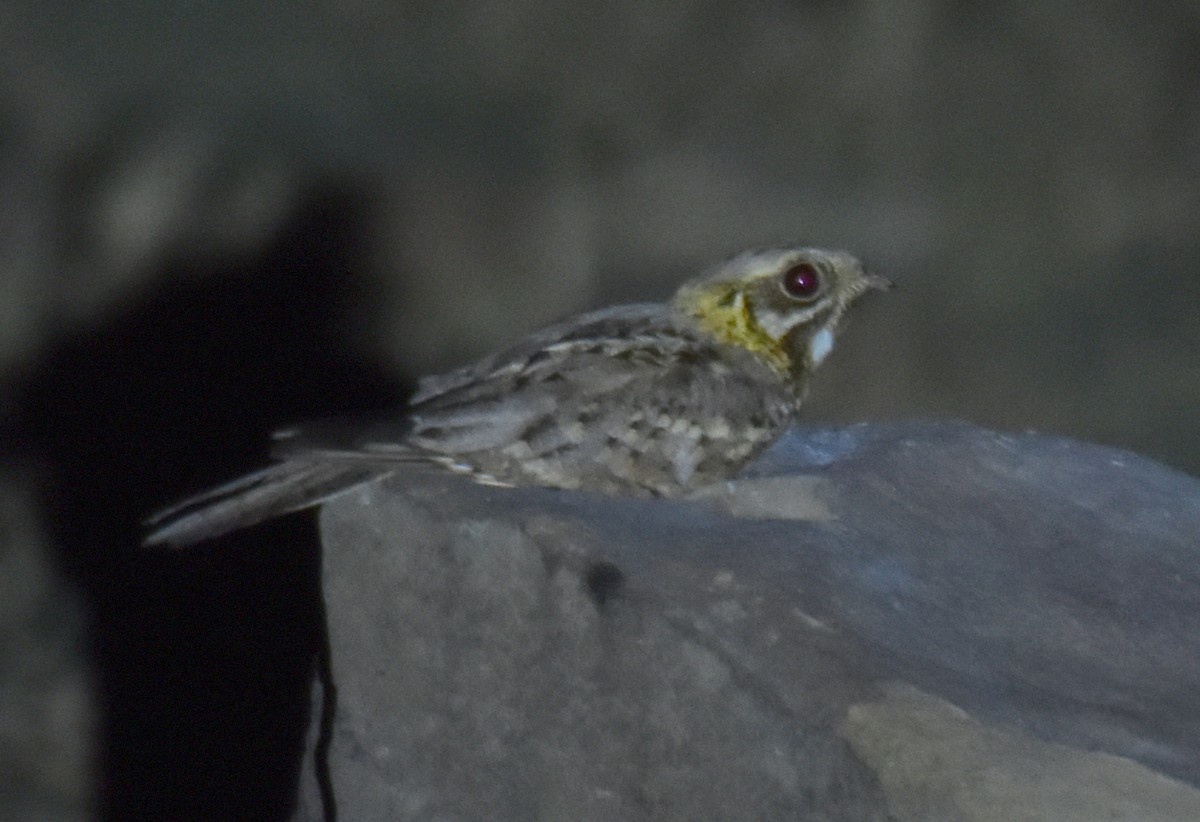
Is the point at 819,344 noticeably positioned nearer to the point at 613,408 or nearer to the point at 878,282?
the point at 878,282

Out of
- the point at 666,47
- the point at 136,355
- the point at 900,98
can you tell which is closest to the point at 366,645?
the point at 136,355

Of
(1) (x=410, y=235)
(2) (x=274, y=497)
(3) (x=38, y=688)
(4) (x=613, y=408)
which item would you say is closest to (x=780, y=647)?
(4) (x=613, y=408)

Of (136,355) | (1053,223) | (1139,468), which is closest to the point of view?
(1139,468)

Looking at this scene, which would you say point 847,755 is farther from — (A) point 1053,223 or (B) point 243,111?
(A) point 1053,223

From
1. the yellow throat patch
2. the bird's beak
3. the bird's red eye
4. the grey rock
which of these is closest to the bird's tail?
the yellow throat patch

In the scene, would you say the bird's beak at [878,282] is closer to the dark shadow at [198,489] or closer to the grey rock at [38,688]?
the dark shadow at [198,489]

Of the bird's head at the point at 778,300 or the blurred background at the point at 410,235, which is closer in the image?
the bird's head at the point at 778,300

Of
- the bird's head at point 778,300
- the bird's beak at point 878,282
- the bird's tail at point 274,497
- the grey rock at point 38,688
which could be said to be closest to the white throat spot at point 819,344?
the bird's head at point 778,300
